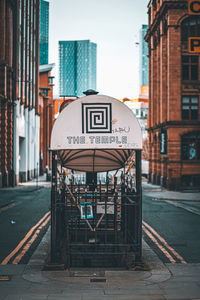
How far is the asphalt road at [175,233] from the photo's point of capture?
1150cm

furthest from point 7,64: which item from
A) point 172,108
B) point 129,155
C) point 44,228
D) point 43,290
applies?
point 43,290

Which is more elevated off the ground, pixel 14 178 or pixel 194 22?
pixel 194 22

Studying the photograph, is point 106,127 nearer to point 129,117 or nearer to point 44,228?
point 129,117

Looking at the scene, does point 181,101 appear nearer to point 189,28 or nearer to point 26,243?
point 189,28

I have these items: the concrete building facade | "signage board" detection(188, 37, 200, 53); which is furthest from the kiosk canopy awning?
the concrete building facade

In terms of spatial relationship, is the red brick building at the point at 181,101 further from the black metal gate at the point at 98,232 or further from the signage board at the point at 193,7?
the black metal gate at the point at 98,232

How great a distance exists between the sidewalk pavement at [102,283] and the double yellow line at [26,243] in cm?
82

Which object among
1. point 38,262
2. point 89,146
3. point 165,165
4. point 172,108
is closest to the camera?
point 89,146

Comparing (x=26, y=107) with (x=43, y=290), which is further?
(x=26, y=107)

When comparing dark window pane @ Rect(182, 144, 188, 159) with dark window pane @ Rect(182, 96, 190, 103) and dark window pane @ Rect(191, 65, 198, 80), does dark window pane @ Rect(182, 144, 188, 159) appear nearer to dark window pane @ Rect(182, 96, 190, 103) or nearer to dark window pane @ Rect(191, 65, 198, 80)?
dark window pane @ Rect(182, 96, 190, 103)

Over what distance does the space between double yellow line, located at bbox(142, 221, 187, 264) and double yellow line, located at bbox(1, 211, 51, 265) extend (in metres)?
4.11

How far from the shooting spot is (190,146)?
41.4m

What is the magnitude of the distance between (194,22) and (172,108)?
9.53m

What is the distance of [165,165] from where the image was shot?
44.1 m
